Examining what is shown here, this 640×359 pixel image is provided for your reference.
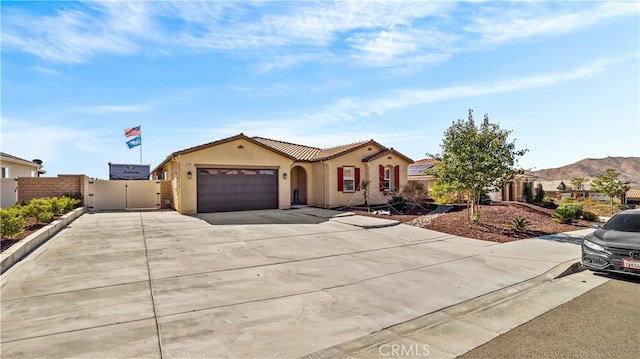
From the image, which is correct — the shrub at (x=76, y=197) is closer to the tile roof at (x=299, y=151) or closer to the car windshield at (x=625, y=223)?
the tile roof at (x=299, y=151)

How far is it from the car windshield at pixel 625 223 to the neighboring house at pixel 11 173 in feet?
71.5

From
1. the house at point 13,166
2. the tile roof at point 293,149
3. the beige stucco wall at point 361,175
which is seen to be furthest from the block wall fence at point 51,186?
the beige stucco wall at point 361,175

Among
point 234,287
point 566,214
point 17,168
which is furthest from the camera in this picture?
point 17,168

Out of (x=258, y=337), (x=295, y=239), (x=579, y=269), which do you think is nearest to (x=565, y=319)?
(x=579, y=269)

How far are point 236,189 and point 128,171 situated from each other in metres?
12.5

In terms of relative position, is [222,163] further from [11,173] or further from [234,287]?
[11,173]

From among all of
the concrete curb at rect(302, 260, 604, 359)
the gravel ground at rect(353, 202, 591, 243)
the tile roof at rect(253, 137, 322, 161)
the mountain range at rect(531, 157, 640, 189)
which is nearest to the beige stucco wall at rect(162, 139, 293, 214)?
the tile roof at rect(253, 137, 322, 161)

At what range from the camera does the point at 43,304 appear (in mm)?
4547

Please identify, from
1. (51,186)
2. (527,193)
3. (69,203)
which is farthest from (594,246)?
(527,193)

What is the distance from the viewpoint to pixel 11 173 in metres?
18.8

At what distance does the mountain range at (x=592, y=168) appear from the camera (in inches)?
4134

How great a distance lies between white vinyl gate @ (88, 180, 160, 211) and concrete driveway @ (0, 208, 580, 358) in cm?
884

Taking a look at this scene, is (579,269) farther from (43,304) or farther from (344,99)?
(344,99)

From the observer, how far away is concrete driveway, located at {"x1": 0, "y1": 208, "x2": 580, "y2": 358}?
12.0 ft
